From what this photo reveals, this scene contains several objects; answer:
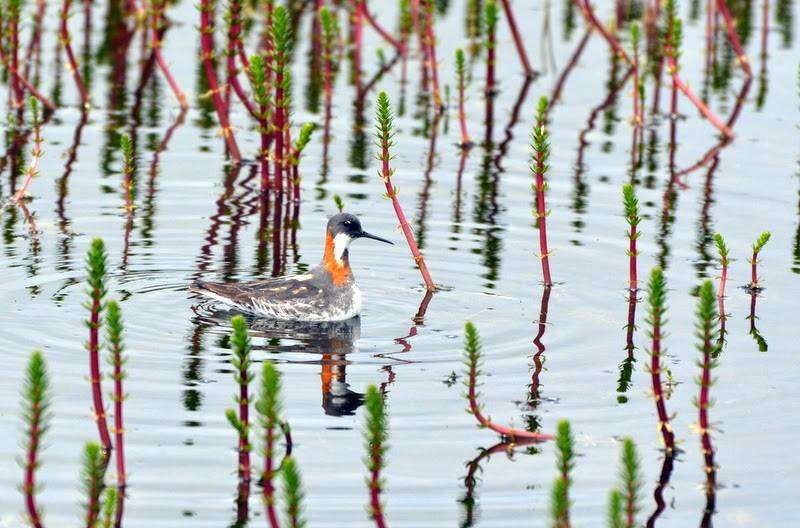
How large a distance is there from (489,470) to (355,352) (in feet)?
8.68

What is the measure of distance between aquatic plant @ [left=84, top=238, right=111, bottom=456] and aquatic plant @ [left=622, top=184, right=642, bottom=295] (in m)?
4.58

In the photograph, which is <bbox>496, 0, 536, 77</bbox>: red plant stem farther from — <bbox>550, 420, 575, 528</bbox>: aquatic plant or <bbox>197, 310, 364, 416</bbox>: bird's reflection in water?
<bbox>550, 420, 575, 528</bbox>: aquatic plant

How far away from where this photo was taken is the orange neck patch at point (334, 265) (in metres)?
12.7

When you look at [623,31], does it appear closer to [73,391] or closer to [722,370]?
Answer: [722,370]

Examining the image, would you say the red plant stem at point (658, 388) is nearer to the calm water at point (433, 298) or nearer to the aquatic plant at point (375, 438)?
the calm water at point (433, 298)

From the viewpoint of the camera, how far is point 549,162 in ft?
57.1

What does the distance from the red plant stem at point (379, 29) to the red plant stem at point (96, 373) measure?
40.2 ft

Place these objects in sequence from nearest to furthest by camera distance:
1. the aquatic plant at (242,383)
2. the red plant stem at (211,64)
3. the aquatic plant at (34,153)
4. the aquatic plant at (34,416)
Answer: the aquatic plant at (34,416) < the aquatic plant at (242,383) < the aquatic plant at (34,153) < the red plant stem at (211,64)

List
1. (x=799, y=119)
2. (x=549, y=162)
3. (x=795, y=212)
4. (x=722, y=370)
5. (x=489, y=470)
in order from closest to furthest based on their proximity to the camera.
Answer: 1. (x=489, y=470)
2. (x=722, y=370)
3. (x=795, y=212)
4. (x=549, y=162)
5. (x=799, y=119)

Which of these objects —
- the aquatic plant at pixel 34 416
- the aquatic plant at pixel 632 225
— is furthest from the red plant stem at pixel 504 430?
the aquatic plant at pixel 632 225

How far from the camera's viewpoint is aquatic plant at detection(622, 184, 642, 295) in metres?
11.5

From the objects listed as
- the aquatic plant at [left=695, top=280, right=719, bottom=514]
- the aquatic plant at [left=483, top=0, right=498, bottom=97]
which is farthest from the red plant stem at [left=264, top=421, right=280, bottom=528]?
the aquatic plant at [left=483, top=0, right=498, bottom=97]

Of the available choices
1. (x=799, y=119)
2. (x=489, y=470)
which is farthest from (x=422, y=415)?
(x=799, y=119)

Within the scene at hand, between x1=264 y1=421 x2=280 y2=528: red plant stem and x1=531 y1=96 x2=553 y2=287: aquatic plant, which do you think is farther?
x1=531 y1=96 x2=553 y2=287: aquatic plant
